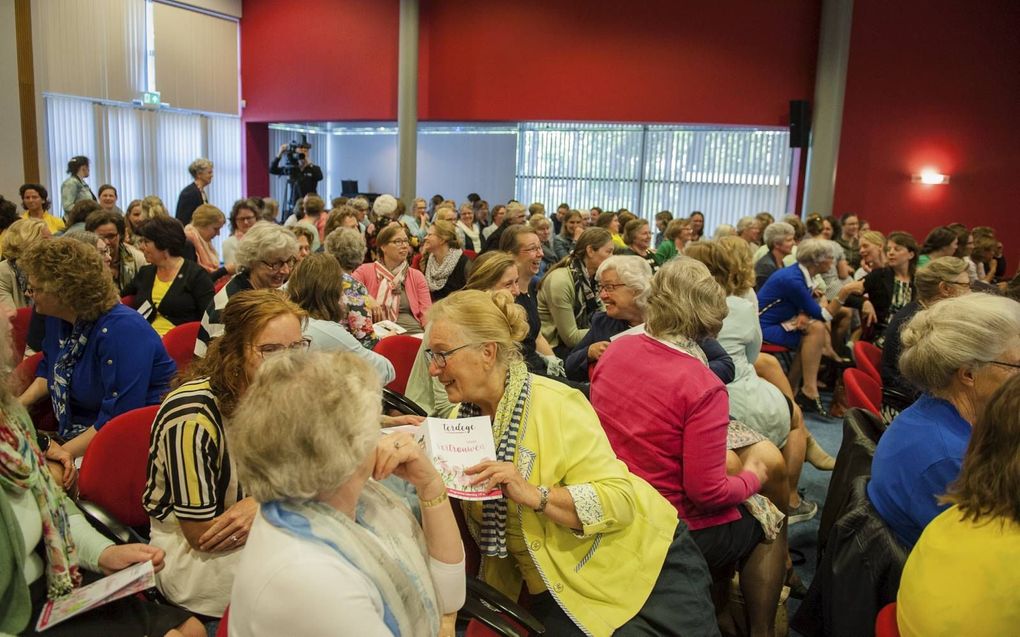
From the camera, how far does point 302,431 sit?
132 cm

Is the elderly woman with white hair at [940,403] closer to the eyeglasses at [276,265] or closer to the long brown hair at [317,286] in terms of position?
the long brown hair at [317,286]

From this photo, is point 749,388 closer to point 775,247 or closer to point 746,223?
point 775,247

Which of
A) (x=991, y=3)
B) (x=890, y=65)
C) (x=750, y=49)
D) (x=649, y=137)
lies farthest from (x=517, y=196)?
(x=991, y=3)

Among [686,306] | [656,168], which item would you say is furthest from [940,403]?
[656,168]

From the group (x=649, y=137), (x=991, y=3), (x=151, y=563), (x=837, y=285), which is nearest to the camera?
(x=151, y=563)

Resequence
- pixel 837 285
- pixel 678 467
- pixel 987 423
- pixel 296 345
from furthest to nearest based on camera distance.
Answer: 1. pixel 837 285
2. pixel 678 467
3. pixel 296 345
4. pixel 987 423

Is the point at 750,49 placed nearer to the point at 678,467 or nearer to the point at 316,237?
the point at 316,237

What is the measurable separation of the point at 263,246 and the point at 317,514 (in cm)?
274

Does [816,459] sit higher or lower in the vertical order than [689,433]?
lower

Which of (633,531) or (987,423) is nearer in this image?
(987,423)

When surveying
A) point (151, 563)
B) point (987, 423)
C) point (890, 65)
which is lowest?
point (151, 563)

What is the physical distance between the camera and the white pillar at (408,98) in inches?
500

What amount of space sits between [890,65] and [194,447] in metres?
12.0

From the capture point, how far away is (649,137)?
1296 cm
